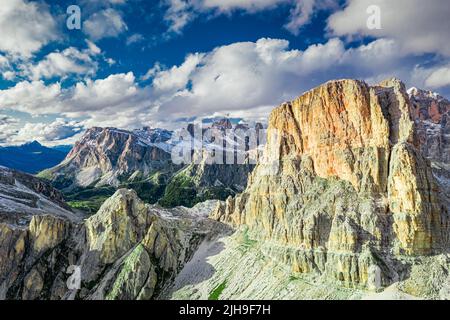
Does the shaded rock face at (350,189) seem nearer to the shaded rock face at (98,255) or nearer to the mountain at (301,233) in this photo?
the mountain at (301,233)

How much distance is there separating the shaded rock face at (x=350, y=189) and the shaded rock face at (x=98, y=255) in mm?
42546

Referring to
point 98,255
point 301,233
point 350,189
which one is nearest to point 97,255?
point 98,255

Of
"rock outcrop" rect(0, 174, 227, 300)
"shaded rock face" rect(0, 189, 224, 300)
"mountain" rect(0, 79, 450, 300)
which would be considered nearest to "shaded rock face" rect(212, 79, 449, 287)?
"mountain" rect(0, 79, 450, 300)

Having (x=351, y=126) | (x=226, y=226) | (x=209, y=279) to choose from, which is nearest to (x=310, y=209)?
(x=351, y=126)

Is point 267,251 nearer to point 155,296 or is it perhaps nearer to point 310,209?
point 310,209

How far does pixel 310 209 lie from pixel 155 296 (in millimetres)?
68340

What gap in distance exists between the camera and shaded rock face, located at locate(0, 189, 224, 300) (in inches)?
5404

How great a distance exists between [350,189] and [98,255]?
4036 inches

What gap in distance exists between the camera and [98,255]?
148 meters

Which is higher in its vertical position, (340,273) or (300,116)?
(300,116)

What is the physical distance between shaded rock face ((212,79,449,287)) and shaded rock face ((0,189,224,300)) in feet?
140

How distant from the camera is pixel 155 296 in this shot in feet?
458

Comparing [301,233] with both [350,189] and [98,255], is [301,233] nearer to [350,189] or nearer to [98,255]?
[350,189]

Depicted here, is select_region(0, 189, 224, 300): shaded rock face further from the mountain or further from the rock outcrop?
the mountain
